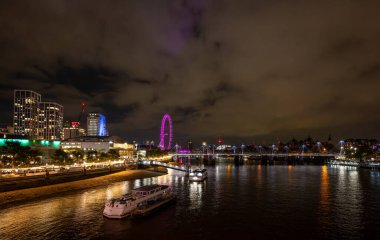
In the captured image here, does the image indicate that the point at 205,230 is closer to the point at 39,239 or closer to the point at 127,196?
the point at 127,196

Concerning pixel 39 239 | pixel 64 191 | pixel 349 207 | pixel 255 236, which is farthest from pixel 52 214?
pixel 349 207

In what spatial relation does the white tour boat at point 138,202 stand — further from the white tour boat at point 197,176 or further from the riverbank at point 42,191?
the white tour boat at point 197,176

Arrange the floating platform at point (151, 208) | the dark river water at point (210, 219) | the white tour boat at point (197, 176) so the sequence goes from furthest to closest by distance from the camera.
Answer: the white tour boat at point (197, 176) < the floating platform at point (151, 208) < the dark river water at point (210, 219)

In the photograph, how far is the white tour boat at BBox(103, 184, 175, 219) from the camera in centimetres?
3666

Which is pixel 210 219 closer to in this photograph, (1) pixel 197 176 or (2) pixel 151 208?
(2) pixel 151 208

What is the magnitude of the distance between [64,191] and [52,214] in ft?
60.3

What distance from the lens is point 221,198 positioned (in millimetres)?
53406

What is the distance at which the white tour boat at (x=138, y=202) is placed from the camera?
36.7 m

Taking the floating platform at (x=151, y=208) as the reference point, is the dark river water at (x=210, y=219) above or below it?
below

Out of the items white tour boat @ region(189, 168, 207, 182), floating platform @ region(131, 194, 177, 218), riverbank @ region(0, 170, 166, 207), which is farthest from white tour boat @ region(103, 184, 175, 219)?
white tour boat @ region(189, 168, 207, 182)

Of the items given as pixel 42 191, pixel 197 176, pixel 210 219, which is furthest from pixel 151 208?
pixel 197 176

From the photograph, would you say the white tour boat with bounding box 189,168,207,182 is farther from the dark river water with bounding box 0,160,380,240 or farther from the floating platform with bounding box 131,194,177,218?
the floating platform with bounding box 131,194,177,218

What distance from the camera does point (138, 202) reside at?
3981cm

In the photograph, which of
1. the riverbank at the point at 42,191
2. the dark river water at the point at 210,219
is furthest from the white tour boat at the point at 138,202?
the riverbank at the point at 42,191
